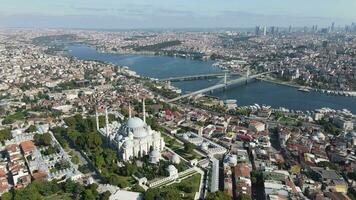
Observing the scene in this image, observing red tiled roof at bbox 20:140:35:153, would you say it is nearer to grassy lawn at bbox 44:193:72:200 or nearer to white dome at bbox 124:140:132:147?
grassy lawn at bbox 44:193:72:200

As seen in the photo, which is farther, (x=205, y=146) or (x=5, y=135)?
(x=5, y=135)

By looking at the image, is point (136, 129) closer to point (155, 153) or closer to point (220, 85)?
point (155, 153)

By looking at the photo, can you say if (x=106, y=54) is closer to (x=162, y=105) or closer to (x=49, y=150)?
(x=162, y=105)

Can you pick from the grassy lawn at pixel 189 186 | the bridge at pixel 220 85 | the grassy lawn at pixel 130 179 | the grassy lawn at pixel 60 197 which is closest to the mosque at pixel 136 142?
the grassy lawn at pixel 130 179

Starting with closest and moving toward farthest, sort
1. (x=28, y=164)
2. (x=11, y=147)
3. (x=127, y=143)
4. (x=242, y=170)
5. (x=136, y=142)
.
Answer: (x=242, y=170) → (x=28, y=164) → (x=127, y=143) → (x=136, y=142) → (x=11, y=147)

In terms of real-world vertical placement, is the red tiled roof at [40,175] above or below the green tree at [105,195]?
below

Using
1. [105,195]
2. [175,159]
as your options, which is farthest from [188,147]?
[105,195]

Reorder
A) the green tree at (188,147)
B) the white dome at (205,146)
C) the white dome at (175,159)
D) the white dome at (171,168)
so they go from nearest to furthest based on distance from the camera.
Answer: the white dome at (171,168), the white dome at (175,159), the green tree at (188,147), the white dome at (205,146)

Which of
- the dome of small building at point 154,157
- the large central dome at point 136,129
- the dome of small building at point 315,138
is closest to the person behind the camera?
the dome of small building at point 154,157

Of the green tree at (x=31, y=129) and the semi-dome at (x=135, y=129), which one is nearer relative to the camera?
the semi-dome at (x=135, y=129)

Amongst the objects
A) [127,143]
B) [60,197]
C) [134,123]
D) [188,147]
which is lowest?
[60,197]

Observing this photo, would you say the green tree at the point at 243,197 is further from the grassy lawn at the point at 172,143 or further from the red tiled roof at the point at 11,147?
the red tiled roof at the point at 11,147

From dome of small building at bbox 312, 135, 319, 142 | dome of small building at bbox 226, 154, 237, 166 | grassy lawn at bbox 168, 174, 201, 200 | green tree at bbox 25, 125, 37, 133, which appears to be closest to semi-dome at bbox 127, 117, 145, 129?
grassy lawn at bbox 168, 174, 201, 200
